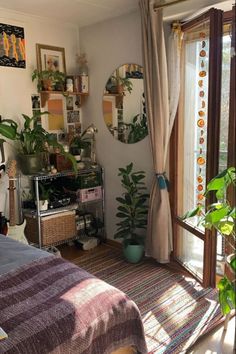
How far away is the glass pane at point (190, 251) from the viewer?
114 inches

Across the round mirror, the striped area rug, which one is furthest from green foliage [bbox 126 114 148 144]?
the striped area rug

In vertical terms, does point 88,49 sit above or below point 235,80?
above

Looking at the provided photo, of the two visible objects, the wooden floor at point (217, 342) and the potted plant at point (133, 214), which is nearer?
the wooden floor at point (217, 342)

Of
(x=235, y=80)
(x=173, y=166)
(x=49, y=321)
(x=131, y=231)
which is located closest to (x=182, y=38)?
(x=235, y=80)

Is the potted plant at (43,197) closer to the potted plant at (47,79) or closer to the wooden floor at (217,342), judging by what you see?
the potted plant at (47,79)

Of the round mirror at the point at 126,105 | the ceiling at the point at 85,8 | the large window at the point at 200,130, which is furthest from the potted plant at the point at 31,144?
the large window at the point at 200,130

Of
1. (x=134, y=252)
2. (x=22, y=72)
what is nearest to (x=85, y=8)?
(x=22, y=72)

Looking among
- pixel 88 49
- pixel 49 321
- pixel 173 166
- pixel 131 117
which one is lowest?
pixel 49 321

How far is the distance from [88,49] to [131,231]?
1.98 m

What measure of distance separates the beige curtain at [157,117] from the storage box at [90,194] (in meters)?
0.79

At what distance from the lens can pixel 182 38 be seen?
281 cm

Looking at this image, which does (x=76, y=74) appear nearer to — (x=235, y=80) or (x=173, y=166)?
(x=173, y=166)

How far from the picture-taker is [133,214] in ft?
10.5

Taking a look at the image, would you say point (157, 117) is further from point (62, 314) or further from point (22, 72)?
point (62, 314)
